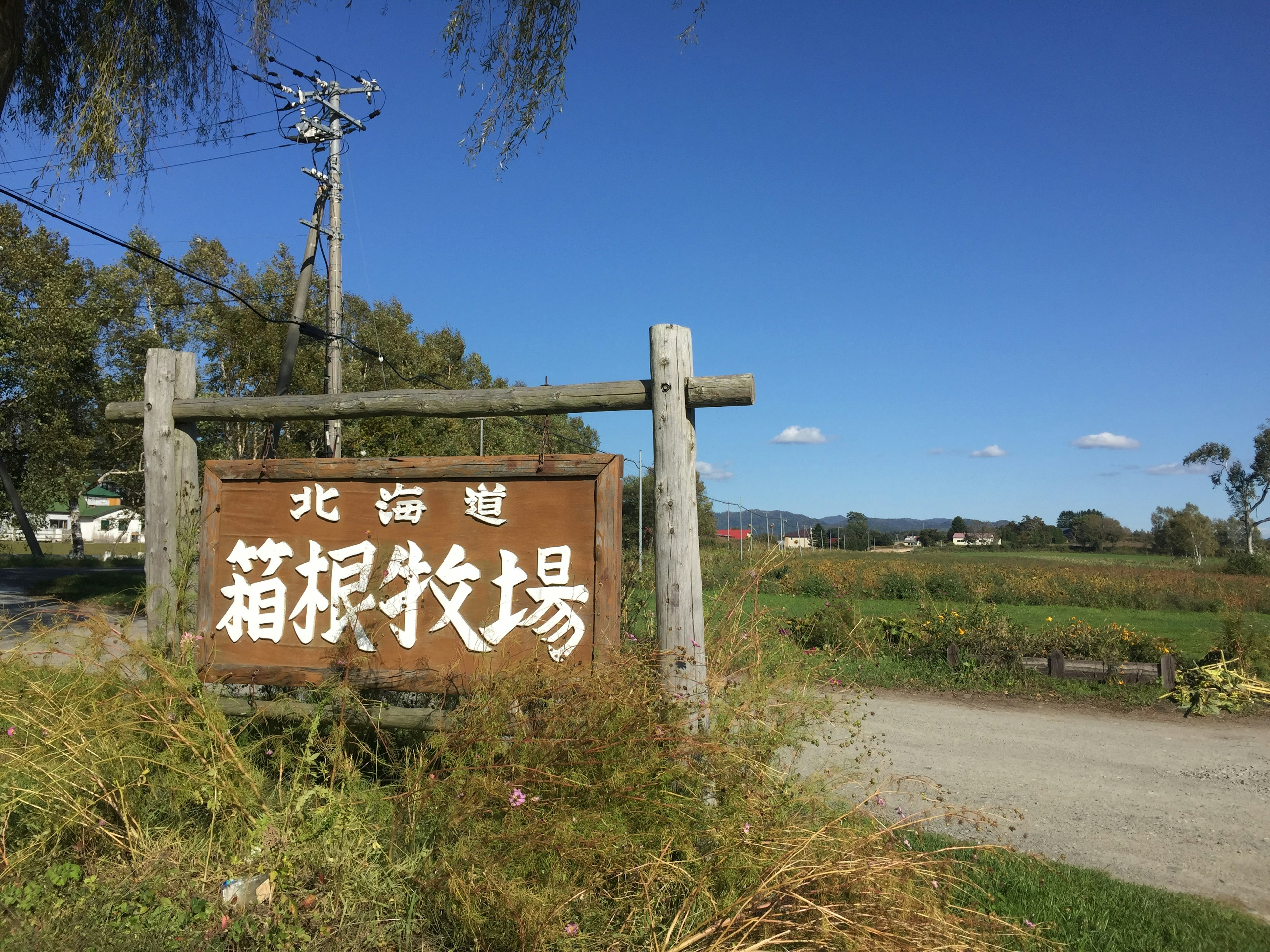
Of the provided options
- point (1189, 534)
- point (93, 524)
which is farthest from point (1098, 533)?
point (93, 524)

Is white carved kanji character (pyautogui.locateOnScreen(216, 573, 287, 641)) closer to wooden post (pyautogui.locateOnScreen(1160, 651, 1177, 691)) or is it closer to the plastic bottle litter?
the plastic bottle litter

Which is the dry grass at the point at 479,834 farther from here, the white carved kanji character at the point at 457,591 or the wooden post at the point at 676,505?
the white carved kanji character at the point at 457,591

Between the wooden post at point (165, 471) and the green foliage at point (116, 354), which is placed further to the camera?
the green foliage at point (116, 354)

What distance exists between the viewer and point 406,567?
4.25 meters

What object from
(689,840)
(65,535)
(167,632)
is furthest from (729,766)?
(65,535)

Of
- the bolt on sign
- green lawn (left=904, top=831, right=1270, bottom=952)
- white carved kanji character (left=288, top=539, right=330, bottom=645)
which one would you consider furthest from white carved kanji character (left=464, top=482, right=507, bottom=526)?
green lawn (left=904, top=831, right=1270, bottom=952)

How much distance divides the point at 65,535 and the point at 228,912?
92025 mm

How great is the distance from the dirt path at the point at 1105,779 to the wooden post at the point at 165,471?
4.18 metres

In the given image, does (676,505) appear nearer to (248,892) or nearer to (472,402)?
(472,402)

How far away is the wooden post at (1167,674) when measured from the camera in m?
9.09

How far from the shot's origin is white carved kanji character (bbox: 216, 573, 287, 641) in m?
4.46

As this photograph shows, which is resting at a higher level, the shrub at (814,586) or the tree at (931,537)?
the tree at (931,537)

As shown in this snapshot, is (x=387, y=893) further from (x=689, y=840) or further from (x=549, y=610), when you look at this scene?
(x=549, y=610)

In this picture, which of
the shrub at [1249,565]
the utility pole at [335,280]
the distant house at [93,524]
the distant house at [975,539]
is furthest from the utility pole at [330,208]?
the distant house at [975,539]
